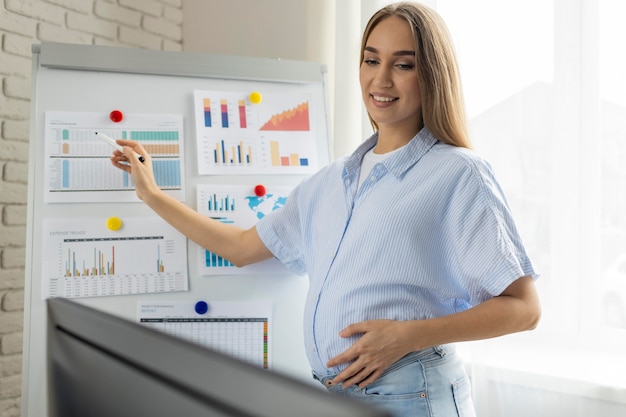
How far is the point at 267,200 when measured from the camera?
1.84 meters

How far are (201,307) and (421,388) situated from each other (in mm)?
643

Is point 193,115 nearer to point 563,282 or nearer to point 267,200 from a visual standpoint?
point 267,200

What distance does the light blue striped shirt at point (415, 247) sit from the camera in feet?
4.30

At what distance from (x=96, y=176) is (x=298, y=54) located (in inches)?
42.1

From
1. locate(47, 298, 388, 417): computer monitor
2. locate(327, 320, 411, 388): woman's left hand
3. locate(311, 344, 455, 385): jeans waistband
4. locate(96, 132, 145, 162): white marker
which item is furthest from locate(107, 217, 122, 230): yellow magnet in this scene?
locate(47, 298, 388, 417): computer monitor

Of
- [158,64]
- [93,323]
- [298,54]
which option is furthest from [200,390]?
[298,54]

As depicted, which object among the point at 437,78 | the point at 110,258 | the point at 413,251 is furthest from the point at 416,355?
the point at 110,258

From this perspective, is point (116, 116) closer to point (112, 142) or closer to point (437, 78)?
point (112, 142)

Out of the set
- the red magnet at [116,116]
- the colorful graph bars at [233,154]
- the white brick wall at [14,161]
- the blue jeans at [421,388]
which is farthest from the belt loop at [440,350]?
the white brick wall at [14,161]

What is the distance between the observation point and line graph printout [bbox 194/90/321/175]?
5.92ft

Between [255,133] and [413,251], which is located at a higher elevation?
[255,133]

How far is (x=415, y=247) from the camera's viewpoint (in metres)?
1.35

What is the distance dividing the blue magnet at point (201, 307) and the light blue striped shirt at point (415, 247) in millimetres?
348

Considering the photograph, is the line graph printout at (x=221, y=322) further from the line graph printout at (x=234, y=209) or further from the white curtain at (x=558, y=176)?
the white curtain at (x=558, y=176)
